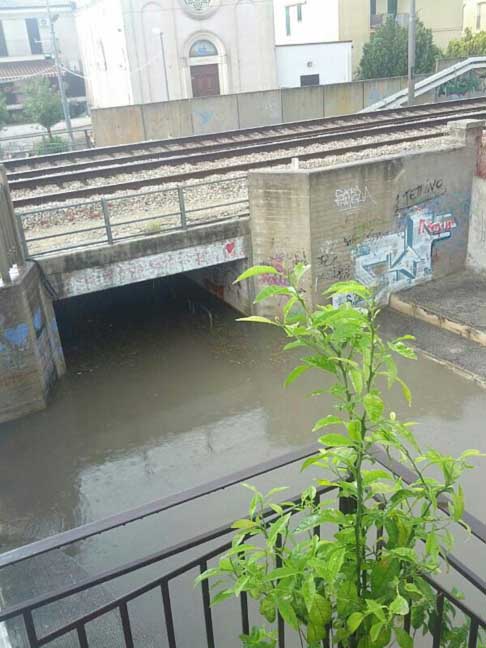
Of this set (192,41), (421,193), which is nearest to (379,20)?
A: (192,41)

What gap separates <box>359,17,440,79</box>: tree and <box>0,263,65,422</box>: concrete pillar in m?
36.0

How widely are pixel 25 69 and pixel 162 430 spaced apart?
5372 cm

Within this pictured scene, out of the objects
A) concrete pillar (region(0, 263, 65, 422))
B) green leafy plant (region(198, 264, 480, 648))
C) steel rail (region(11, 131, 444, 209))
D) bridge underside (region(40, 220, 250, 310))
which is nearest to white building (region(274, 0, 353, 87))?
steel rail (region(11, 131, 444, 209))

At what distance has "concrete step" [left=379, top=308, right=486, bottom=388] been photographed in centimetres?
1026

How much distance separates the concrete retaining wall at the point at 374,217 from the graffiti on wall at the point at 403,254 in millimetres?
21

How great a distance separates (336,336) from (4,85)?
5663cm

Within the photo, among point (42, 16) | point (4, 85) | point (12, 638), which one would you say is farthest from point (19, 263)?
point (42, 16)

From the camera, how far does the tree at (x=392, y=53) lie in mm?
39781

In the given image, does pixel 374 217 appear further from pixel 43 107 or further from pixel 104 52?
pixel 104 52

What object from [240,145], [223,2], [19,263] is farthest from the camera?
[223,2]

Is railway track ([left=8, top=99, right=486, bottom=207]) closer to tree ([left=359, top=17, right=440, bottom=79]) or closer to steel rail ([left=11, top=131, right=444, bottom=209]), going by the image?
steel rail ([left=11, top=131, right=444, bottom=209])

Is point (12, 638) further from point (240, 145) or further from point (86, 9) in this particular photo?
point (86, 9)

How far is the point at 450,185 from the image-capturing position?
43.8ft

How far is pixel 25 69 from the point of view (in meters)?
54.1
